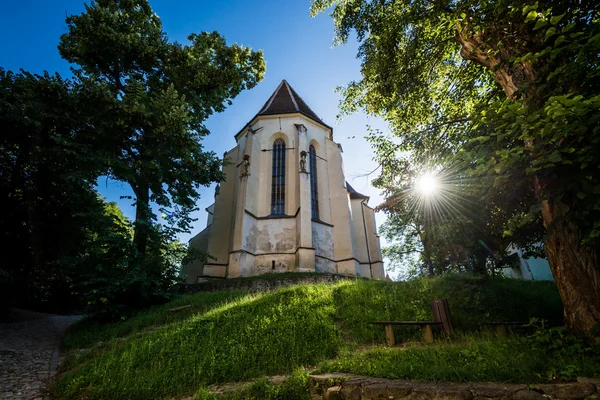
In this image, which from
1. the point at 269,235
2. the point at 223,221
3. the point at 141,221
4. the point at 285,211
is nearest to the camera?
the point at 141,221

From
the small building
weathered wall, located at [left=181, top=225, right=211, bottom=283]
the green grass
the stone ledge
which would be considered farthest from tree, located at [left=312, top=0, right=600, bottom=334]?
the small building

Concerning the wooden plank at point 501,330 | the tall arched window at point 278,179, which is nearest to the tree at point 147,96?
the tall arched window at point 278,179

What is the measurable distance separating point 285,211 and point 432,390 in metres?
13.7

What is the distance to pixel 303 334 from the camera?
5750 millimetres

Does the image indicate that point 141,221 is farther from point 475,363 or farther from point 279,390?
point 475,363

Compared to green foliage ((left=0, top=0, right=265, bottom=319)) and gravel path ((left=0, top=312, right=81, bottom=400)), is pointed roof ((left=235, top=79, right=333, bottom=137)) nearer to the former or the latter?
green foliage ((left=0, top=0, right=265, bottom=319))

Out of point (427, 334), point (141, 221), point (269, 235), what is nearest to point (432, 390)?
point (427, 334)

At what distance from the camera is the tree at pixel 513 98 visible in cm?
294

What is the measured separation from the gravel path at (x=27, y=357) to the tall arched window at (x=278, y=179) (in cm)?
1073

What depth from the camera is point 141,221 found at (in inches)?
372

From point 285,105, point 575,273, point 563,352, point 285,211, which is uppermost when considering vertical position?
point 285,105

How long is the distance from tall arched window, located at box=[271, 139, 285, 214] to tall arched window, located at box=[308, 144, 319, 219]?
1.83 meters

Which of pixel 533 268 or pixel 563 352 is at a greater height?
pixel 533 268

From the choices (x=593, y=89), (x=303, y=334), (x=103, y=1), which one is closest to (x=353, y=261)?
(x=303, y=334)
